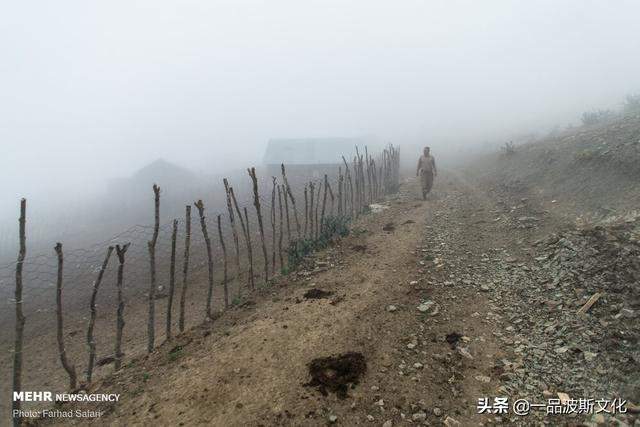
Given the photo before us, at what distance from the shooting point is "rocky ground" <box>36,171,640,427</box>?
3.79 metres

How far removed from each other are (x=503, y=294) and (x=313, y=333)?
2996 mm

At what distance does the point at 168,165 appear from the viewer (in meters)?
31.2

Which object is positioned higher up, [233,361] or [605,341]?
[605,341]

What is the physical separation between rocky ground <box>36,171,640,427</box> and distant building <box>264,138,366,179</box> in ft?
77.8

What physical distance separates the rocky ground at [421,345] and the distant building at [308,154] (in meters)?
23.7

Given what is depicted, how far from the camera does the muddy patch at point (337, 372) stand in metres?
4.06

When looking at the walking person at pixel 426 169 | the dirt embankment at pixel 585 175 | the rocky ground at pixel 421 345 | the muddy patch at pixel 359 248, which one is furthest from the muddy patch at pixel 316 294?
the walking person at pixel 426 169

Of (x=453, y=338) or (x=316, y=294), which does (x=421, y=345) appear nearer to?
(x=453, y=338)

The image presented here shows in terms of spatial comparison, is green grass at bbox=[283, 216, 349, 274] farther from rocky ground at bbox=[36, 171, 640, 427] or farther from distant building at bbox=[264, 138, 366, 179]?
distant building at bbox=[264, 138, 366, 179]

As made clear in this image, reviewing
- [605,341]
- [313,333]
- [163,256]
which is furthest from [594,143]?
[163,256]

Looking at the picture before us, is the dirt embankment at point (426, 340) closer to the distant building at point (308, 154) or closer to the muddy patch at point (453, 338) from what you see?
the muddy patch at point (453, 338)

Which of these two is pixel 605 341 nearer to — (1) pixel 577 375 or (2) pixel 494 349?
(1) pixel 577 375

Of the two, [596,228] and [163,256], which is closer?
[596,228]

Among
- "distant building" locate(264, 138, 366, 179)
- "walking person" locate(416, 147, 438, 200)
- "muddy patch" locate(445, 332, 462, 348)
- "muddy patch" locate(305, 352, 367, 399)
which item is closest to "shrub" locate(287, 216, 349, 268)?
"muddy patch" locate(305, 352, 367, 399)
